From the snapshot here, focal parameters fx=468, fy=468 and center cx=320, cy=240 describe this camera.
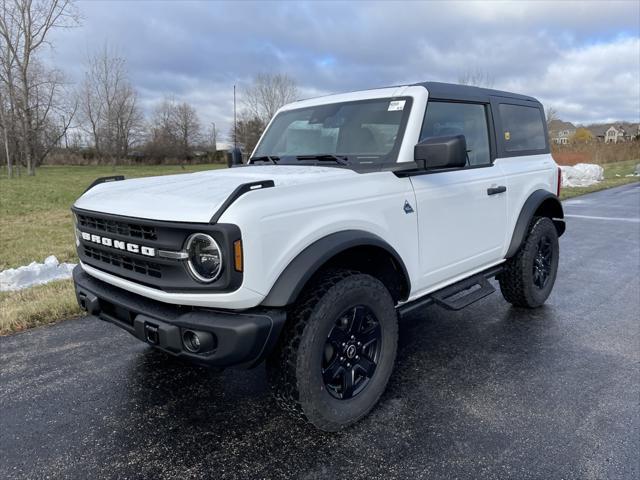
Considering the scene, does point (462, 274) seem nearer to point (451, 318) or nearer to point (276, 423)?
point (451, 318)

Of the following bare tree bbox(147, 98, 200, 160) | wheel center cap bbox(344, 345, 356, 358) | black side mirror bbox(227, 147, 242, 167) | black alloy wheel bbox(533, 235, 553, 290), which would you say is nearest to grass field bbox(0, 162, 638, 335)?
black side mirror bbox(227, 147, 242, 167)

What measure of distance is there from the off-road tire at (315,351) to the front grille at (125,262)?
729 mm

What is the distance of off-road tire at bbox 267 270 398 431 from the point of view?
7.63 feet

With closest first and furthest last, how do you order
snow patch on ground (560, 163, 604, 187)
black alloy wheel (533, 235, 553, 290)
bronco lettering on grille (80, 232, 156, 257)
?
1. bronco lettering on grille (80, 232, 156, 257)
2. black alloy wheel (533, 235, 553, 290)
3. snow patch on ground (560, 163, 604, 187)

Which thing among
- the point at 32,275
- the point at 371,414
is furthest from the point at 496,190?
the point at 32,275

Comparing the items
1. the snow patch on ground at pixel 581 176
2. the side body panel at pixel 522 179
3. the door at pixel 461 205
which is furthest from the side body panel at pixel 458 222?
the snow patch on ground at pixel 581 176

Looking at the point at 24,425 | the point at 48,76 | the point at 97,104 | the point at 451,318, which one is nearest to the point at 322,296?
the point at 24,425

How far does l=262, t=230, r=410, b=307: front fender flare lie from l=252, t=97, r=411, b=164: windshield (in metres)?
0.73

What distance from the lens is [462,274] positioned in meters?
3.52

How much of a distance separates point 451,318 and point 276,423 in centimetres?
222

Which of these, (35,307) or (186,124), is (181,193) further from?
(186,124)

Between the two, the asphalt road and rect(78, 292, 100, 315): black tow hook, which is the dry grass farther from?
rect(78, 292, 100, 315): black tow hook

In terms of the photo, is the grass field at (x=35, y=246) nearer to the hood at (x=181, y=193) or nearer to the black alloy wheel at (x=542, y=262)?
the hood at (x=181, y=193)

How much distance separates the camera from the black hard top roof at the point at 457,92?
3287 millimetres
